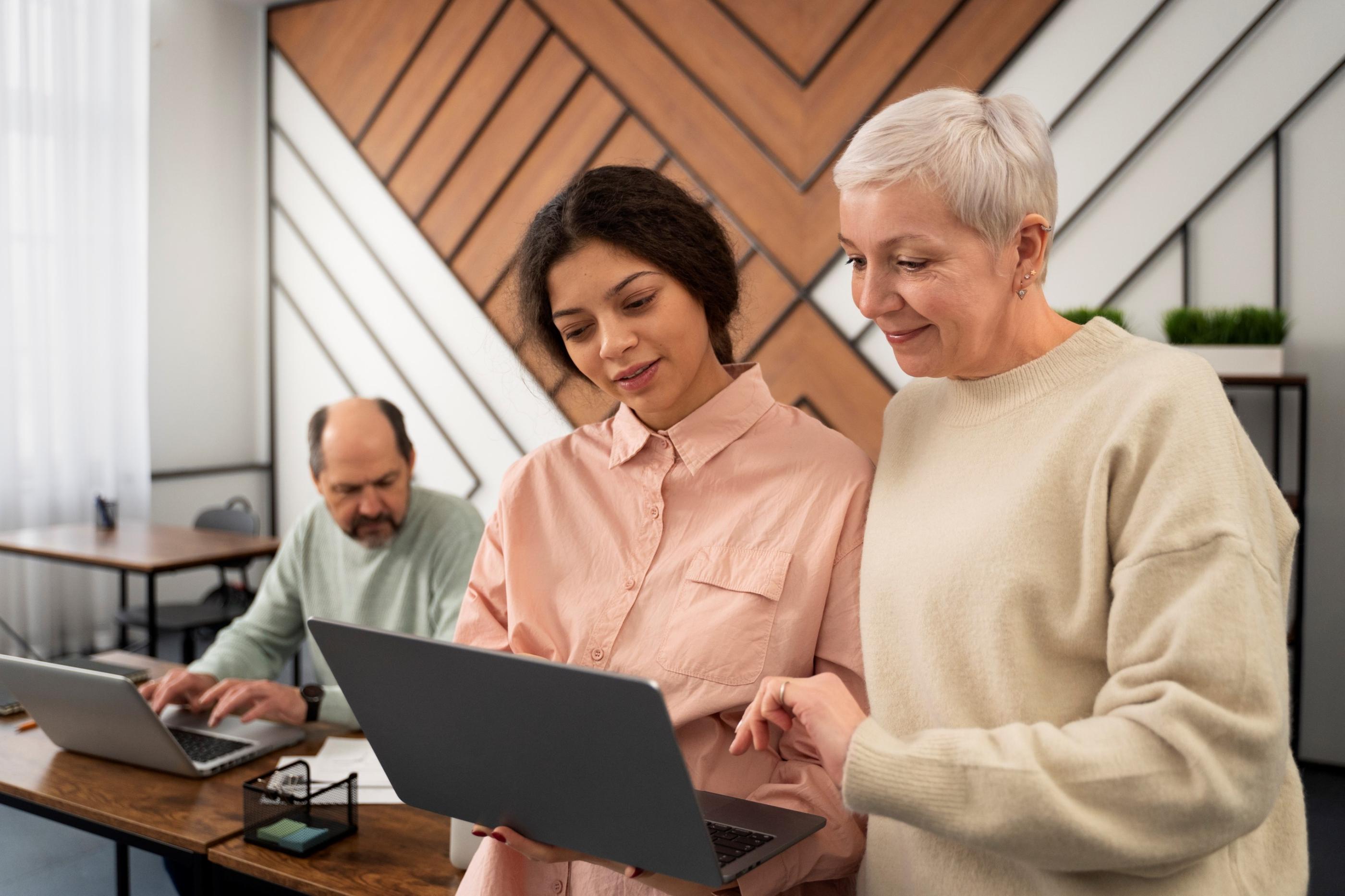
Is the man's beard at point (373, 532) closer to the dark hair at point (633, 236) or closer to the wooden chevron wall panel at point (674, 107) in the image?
the dark hair at point (633, 236)

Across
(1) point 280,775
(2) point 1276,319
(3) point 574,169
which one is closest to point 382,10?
(3) point 574,169

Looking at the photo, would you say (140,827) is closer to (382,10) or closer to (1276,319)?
(1276,319)

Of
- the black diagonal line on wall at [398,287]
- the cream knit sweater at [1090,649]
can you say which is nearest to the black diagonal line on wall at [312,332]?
the black diagonal line on wall at [398,287]

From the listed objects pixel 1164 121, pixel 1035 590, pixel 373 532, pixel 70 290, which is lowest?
pixel 373 532

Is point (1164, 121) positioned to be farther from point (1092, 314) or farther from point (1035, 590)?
point (1035, 590)

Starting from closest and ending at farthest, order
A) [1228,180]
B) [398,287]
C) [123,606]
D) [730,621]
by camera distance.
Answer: [730,621] < [1228,180] < [123,606] < [398,287]

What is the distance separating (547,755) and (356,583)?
1670mm

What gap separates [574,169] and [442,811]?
14.5ft

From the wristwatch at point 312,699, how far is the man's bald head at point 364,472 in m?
0.45

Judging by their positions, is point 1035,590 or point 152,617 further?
point 152,617

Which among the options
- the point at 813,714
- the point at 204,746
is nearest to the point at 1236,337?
the point at 813,714

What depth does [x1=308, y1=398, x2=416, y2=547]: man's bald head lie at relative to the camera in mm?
2475

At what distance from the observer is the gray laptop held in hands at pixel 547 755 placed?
3.13 feet

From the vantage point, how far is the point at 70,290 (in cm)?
540
